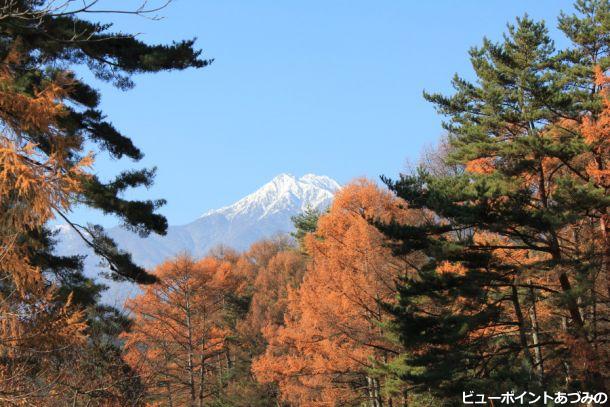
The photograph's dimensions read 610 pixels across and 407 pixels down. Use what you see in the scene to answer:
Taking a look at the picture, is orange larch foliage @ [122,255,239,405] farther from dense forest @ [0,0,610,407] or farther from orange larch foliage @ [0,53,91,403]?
orange larch foliage @ [0,53,91,403]

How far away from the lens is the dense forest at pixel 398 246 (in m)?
6.66

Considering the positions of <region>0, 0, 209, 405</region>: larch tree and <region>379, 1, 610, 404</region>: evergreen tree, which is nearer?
<region>0, 0, 209, 405</region>: larch tree

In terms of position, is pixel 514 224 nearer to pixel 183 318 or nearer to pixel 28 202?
pixel 28 202

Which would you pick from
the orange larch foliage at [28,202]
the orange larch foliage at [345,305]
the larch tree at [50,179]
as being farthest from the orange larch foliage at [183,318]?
the orange larch foliage at [28,202]

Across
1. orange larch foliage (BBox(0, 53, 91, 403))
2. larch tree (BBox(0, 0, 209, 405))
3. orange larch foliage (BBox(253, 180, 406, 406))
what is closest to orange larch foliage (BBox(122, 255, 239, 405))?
orange larch foliage (BBox(253, 180, 406, 406))

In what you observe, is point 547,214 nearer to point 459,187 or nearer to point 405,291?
point 459,187

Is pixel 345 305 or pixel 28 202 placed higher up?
pixel 345 305

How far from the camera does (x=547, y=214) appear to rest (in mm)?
11430

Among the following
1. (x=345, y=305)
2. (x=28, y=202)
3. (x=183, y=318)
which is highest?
(x=183, y=318)

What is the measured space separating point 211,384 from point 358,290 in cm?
1544

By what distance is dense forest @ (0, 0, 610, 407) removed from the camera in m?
6.66

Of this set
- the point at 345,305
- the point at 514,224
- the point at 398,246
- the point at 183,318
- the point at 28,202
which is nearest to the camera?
the point at 28,202

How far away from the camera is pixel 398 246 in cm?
→ 1346

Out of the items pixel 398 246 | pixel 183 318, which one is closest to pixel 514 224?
pixel 398 246
